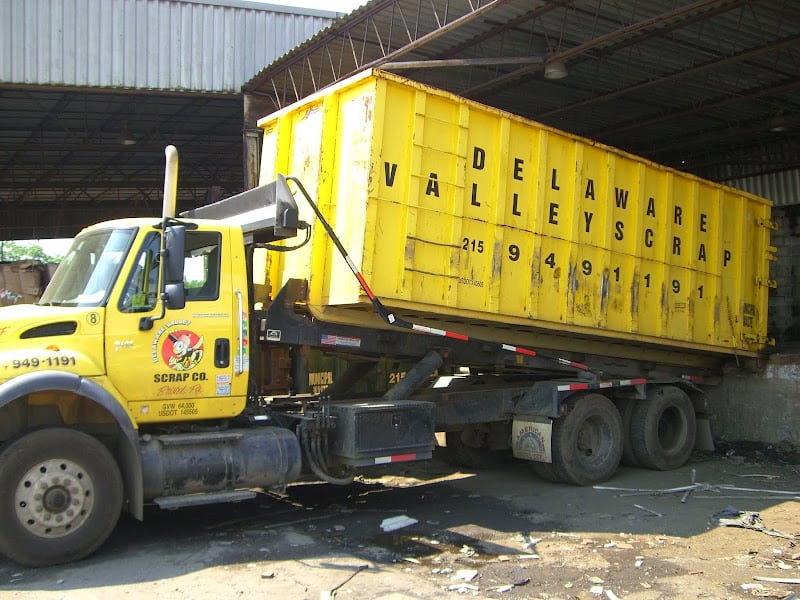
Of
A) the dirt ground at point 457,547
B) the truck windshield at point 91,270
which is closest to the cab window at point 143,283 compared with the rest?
the truck windshield at point 91,270

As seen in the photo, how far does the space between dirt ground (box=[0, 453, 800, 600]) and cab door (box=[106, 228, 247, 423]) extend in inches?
43.5

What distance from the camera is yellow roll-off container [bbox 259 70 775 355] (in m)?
6.90

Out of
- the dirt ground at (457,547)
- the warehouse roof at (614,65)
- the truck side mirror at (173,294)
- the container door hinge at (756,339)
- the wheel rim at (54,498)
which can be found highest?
the warehouse roof at (614,65)

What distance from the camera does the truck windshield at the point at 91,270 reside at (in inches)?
232

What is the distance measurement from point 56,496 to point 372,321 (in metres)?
3.08

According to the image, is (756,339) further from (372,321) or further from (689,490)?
Answer: (372,321)

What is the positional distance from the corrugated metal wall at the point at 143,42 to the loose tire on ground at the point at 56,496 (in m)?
9.35

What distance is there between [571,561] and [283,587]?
86.4 inches

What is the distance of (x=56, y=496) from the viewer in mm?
5332

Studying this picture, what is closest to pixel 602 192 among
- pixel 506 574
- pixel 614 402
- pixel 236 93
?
pixel 614 402

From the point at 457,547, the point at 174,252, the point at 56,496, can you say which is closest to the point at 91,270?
the point at 174,252

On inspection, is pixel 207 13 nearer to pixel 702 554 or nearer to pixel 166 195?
pixel 166 195

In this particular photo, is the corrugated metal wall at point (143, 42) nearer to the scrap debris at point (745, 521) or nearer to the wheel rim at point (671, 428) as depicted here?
the wheel rim at point (671, 428)

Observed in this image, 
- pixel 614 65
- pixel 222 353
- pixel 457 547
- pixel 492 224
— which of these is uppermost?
pixel 614 65
